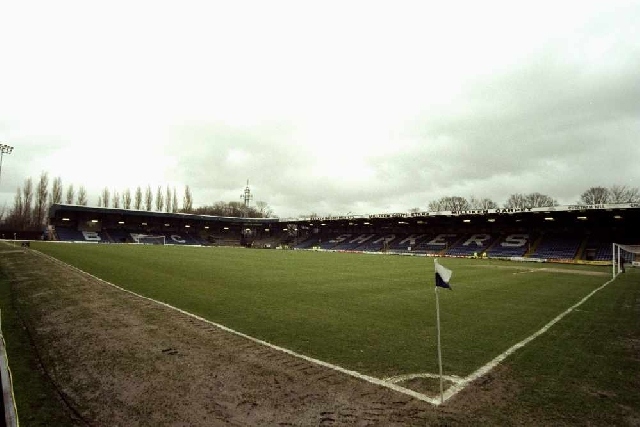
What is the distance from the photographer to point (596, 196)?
3179 inches

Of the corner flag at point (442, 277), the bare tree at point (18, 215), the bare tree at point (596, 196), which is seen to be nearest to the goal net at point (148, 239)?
the bare tree at point (18, 215)

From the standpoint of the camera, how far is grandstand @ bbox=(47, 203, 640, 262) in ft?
154

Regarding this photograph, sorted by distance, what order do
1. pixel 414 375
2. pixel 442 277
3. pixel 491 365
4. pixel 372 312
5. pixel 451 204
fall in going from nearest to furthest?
pixel 442 277 → pixel 414 375 → pixel 491 365 → pixel 372 312 → pixel 451 204

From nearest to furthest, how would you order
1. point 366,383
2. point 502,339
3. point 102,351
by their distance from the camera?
point 366,383 → point 102,351 → point 502,339

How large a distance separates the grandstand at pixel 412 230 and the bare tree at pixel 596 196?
125 feet

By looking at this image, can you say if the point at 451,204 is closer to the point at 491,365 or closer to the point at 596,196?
the point at 596,196

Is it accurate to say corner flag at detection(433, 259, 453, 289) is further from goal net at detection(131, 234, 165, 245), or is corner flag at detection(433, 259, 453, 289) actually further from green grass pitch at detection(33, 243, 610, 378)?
goal net at detection(131, 234, 165, 245)

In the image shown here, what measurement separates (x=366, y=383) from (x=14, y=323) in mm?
10307

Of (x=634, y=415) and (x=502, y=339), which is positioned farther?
(x=502, y=339)

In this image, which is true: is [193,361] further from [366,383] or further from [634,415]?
[634,415]

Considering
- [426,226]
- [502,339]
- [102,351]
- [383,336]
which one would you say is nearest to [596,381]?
[502,339]

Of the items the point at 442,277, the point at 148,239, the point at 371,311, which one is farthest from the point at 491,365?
the point at 148,239

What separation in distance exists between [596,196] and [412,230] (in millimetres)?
49335

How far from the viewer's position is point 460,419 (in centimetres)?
487
